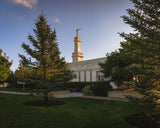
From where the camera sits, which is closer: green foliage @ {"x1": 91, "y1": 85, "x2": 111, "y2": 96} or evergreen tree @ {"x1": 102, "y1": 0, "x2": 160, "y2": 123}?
evergreen tree @ {"x1": 102, "y1": 0, "x2": 160, "y2": 123}

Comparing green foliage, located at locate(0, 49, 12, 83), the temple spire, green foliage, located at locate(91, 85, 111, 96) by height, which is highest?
the temple spire

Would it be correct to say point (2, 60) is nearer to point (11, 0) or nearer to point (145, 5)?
point (11, 0)

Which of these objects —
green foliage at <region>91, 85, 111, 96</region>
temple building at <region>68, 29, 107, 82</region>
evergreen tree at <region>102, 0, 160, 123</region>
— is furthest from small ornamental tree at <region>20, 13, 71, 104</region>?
temple building at <region>68, 29, 107, 82</region>

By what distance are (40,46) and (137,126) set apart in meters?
8.78

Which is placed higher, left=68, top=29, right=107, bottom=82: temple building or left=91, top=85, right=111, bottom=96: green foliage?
left=68, top=29, right=107, bottom=82: temple building

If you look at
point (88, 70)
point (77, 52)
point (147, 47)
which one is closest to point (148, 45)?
point (147, 47)

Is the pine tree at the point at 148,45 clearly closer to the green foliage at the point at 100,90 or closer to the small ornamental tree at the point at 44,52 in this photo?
the small ornamental tree at the point at 44,52

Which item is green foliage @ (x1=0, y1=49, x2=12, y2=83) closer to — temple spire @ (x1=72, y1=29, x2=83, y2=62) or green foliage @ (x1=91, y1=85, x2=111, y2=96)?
green foliage @ (x1=91, y1=85, x2=111, y2=96)

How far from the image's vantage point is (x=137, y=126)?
547cm

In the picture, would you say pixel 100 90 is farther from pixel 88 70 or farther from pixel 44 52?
pixel 88 70

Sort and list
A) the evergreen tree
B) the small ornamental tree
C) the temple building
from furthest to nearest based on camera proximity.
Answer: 1. the temple building
2. the small ornamental tree
3. the evergreen tree

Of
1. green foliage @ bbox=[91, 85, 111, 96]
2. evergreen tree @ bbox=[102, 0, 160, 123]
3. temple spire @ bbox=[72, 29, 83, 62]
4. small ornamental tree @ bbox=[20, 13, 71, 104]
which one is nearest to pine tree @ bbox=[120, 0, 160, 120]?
evergreen tree @ bbox=[102, 0, 160, 123]

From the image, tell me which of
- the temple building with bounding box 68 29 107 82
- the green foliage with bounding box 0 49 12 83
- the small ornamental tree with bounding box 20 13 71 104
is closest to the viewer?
the small ornamental tree with bounding box 20 13 71 104

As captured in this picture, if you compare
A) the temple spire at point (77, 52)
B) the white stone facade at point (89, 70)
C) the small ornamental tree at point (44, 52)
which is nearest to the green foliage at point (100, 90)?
the small ornamental tree at point (44, 52)
